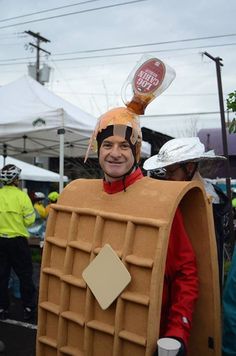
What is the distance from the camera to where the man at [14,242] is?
15.6 ft

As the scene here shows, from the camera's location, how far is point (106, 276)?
1681 millimetres

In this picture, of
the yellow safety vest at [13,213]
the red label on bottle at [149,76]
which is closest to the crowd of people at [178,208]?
the red label on bottle at [149,76]

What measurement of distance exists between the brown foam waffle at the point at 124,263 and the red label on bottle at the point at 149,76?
0.41 metres

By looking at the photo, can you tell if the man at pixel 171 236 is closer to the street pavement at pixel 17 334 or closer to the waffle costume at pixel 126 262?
the waffle costume at pixel 126 262

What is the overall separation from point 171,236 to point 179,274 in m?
0.16

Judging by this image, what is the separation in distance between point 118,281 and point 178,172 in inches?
34.7

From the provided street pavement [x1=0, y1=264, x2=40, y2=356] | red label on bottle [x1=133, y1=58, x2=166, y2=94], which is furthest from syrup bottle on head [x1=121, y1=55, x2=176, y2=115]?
street pavement [x1=0, y1=264, x2=40, y2=356]

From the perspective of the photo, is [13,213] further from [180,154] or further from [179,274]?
[179,274]

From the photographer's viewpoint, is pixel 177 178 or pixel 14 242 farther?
pixel 14 242

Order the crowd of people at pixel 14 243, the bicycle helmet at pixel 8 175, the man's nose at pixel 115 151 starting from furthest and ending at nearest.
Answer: the bicycle helmet at pixel 8 175 → the crowd of people at pixel 14 243 → the man's nose at pixel 115 151

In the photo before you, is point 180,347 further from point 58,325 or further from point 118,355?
point 58,325

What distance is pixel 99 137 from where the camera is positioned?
1.92 metres

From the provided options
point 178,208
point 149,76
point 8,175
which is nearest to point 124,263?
point 178,208

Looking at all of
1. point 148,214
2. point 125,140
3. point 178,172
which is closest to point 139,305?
point 148,214
